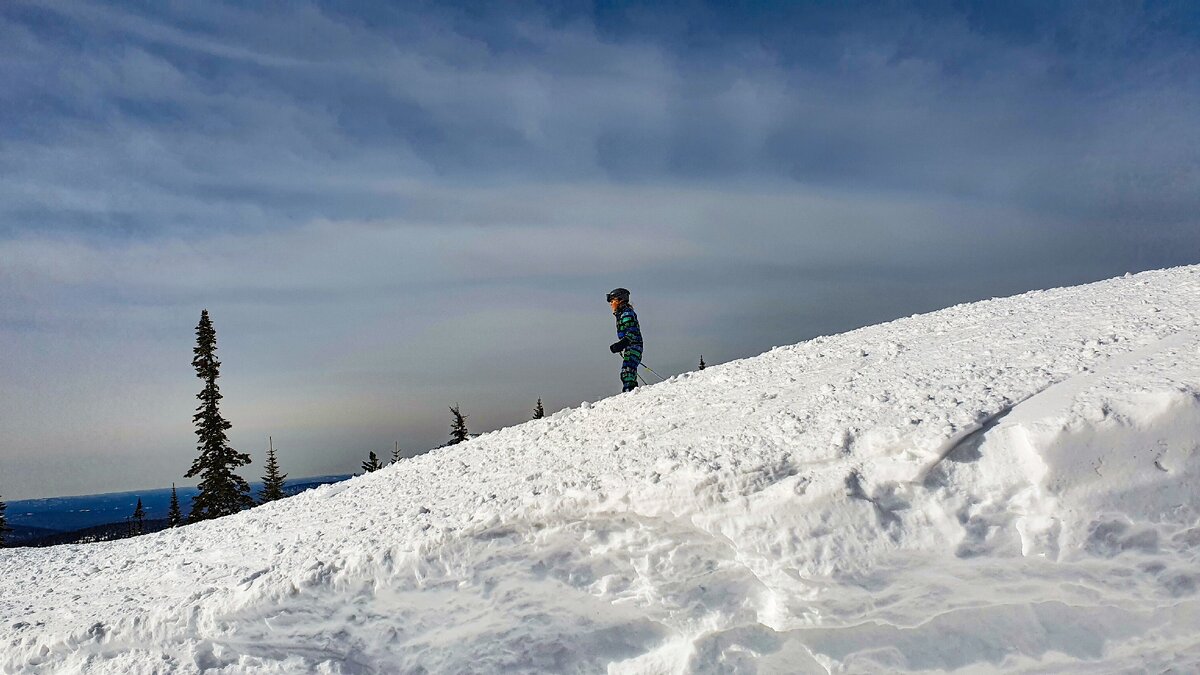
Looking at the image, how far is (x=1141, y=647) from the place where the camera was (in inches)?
275

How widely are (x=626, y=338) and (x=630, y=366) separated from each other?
58 centimetres

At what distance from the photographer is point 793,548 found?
7188mm

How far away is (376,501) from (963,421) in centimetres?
831

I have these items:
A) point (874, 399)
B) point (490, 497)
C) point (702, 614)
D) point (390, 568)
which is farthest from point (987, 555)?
point (390, 568)

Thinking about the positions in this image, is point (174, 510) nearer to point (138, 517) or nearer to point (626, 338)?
point (138, 517)

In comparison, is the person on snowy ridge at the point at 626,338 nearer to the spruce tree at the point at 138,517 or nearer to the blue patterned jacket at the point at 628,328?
the blue patterned jacket at the point at 628,328

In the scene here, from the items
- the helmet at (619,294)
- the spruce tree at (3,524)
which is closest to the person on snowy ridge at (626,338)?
the helmet at (619,294)

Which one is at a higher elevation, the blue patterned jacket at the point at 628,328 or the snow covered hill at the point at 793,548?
the blue patterned jacket at the point at 628,328

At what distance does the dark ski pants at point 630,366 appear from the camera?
47.9 feet

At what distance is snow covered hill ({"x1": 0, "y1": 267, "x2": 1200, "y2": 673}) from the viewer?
268 inches

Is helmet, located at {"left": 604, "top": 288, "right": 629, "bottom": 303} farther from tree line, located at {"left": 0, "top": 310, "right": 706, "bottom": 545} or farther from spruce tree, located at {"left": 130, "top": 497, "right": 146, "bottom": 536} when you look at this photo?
spruce tree, located at {"left": 130, "top": 497, "right": 146, "bottom": 536}

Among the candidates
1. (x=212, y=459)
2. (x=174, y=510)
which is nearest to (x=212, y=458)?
(x=212, y=459)

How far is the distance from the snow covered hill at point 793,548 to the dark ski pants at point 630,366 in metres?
3.54

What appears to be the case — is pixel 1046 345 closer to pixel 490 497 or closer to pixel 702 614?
pixel 702 614
